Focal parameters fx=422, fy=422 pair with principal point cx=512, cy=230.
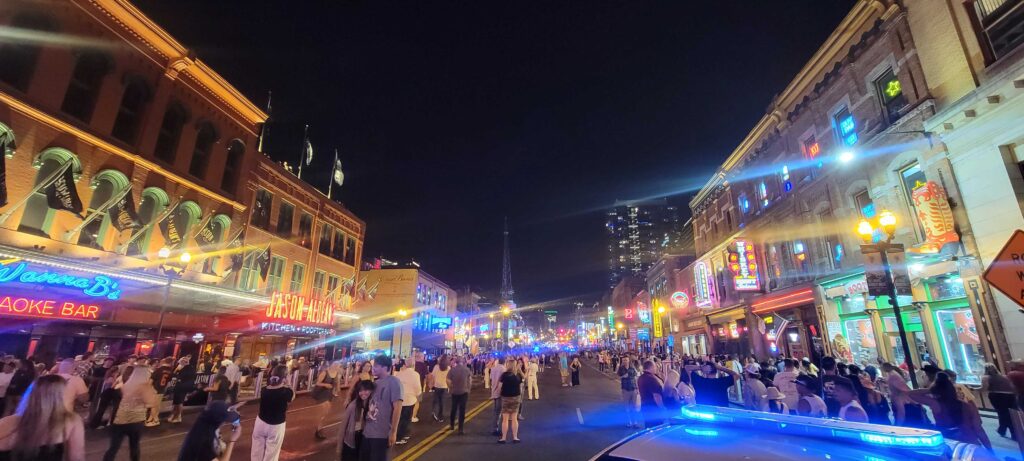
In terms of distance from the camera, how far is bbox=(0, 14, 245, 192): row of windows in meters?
15.9

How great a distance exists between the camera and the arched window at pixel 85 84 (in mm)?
17575

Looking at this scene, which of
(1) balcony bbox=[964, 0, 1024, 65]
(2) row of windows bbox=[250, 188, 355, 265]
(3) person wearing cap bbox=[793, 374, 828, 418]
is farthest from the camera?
(2) row of windows bbox=[250, 188, 355, 265]

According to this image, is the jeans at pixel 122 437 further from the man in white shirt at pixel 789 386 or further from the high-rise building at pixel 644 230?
the high-rise building at pixel 644 230

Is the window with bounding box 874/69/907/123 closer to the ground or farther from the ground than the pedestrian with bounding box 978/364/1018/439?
farther from the ground

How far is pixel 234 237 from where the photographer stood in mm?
24375

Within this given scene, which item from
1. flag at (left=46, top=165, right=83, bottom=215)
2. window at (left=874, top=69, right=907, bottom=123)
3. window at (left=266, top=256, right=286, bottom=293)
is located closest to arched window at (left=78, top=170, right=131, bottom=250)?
flag at (left=46, top=165, right=83, bottom=215)

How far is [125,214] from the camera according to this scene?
60.3ft

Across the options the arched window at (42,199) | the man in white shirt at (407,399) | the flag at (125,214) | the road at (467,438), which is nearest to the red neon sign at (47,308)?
the arched window at (42,199)

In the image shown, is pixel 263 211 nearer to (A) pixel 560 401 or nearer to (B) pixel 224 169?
(B) pixel 224 169

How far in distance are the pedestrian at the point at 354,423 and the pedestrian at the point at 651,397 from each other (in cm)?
651

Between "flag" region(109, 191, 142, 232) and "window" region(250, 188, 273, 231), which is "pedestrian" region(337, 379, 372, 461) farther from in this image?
"window" region(250, 188, 273, 231)

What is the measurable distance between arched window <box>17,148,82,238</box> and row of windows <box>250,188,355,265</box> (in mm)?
10893

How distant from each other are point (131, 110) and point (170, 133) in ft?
6.80

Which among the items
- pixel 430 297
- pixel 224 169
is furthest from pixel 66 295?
pixel 430 297
